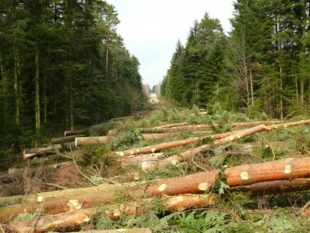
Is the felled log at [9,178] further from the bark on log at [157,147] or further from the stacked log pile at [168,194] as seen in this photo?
the bark on log at [157,147]

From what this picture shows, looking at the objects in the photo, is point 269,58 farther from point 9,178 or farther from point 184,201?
point 184,201

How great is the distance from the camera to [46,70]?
1945 centimetres

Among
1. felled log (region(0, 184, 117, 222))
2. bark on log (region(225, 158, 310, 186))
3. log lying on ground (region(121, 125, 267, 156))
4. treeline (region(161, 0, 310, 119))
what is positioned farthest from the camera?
treeline (region(161, 0, 310, 119))

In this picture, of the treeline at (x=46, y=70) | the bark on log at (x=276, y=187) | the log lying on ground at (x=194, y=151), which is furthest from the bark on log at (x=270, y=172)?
the treeline at (x=46, y=70)

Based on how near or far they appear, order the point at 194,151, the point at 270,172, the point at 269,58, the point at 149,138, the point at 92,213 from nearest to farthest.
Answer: the point at 270,172
the point at 92,213
the point at 194,151
the point at 149,138
the point at 269,58

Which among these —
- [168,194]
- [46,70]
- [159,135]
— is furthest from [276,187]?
[46,70]

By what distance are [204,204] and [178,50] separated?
59315 millimetres

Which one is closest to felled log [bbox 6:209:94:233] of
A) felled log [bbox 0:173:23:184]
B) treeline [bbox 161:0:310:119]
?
felled log [bbox 0:173:23:184]

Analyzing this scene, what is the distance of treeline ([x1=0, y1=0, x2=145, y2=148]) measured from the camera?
48.9 feet

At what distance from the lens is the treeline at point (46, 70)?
14906 millimetres

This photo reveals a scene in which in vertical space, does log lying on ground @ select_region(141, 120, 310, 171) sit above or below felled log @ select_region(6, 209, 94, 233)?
above

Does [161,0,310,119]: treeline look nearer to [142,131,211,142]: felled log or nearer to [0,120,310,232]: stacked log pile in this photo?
[142,131,211,142]: felled log

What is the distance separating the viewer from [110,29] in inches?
1560

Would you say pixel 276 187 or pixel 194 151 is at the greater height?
pixel 194 151
